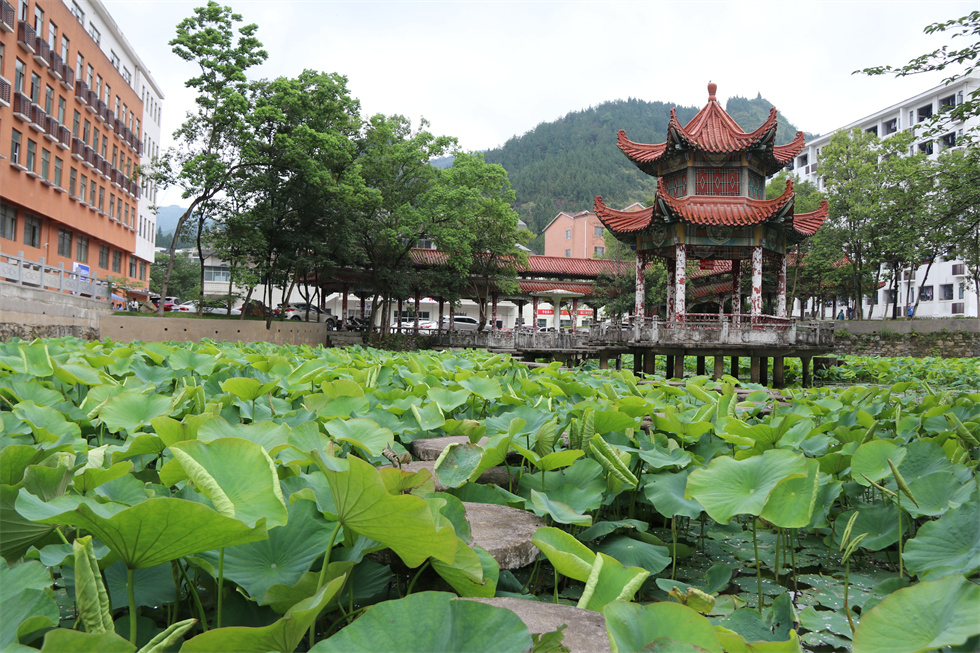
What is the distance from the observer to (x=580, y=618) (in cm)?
80

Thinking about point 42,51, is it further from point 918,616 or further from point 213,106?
point 918,616

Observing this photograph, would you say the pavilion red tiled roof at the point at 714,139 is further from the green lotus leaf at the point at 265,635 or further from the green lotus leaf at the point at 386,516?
the green lotus leaf at the point at 265,635

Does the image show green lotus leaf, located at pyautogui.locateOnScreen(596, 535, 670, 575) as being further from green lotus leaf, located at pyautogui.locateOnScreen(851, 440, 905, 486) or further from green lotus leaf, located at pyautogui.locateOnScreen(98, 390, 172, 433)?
green lotus leaf, located at pyautogui.locateOnScreen(98, 390, 172, 433)

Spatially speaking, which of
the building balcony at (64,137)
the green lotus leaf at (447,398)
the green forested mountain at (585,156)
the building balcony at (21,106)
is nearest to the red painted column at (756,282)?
the green lotus leaf at (447,398)

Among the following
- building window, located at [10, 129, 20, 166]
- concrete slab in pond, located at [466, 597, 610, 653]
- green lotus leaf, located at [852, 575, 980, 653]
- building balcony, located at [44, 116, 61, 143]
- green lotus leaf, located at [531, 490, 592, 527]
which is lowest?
concrete slab in pond, located at [466, 597, 610, 653]

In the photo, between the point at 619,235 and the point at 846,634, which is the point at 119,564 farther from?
the point at 619,235

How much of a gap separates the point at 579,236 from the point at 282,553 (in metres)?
44.7

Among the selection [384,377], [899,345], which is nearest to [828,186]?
[899,345]

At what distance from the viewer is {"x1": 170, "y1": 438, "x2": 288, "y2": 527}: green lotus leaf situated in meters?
0.74

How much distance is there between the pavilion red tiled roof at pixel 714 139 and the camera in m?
15.3

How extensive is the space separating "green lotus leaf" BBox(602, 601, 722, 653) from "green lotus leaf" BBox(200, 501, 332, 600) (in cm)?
43

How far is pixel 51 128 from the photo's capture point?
20.5m

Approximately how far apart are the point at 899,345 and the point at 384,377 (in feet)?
85.9

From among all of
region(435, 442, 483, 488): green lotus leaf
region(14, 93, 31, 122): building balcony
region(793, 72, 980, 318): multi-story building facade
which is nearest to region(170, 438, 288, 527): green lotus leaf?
region(435, 442, 483, 488): green lotus leaf
